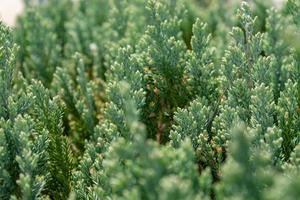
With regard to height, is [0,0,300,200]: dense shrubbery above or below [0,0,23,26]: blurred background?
below

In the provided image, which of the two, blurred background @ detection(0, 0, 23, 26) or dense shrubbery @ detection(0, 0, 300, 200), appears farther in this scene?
blurred background @ detection(0, 0, 23, 26)

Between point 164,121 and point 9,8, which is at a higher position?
point 9,8

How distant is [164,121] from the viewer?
3410mm

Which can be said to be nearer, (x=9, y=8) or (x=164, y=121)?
(x=164, y=121)

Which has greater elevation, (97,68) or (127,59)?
(97,68)

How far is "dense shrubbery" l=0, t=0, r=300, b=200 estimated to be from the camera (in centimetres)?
216

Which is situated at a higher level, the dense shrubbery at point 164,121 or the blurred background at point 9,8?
the blurred background at point 9,8

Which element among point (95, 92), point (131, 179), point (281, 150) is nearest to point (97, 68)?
point (95, 92)

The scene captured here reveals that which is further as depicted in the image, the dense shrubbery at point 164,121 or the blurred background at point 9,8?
the blurred background at point 9,8

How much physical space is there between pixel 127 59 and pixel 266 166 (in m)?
1.27

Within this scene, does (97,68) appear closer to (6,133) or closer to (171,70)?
(171,70)

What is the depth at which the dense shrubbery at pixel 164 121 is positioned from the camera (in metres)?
2.16

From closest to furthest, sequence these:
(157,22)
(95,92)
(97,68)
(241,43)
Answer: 1. (241,43)
2. (157,22)
3. (95,92)
4. (97,68)

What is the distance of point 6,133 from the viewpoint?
280 centimetres
